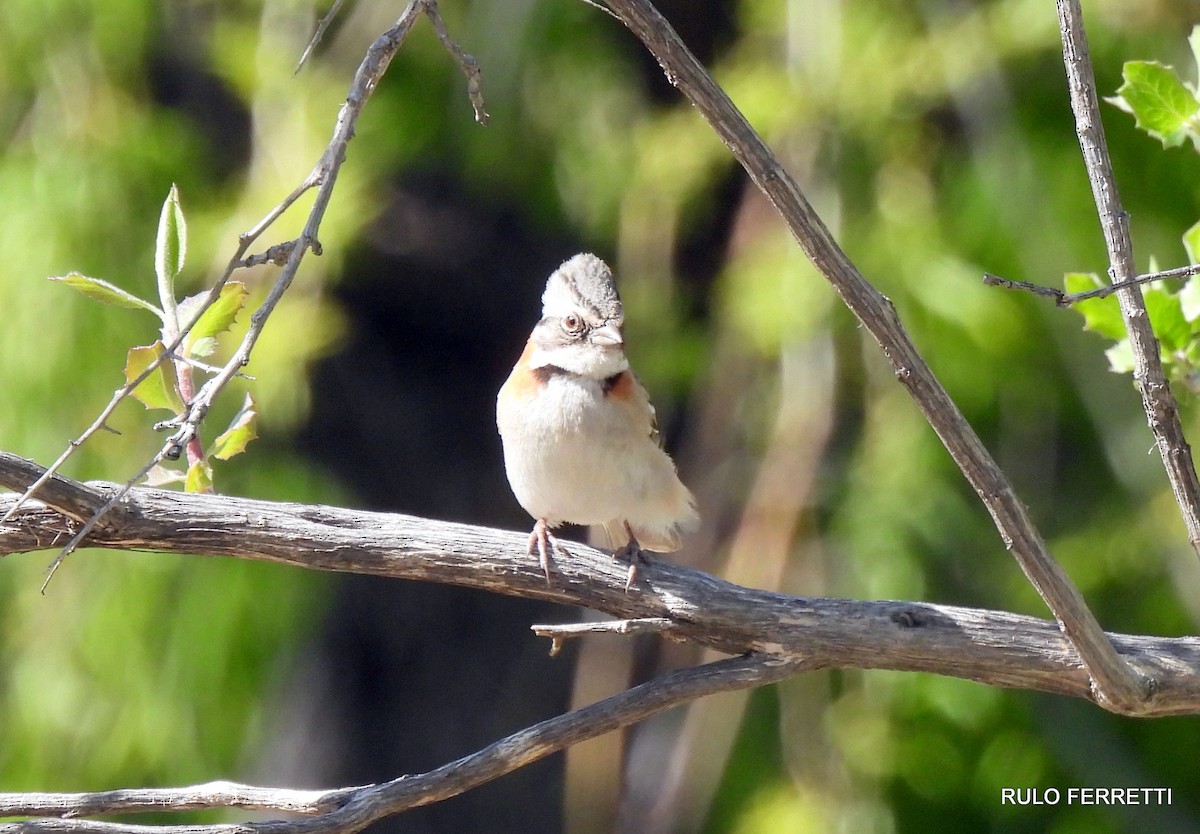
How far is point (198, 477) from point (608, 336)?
1376mm

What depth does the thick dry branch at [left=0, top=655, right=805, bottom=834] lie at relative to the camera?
1.94 metres

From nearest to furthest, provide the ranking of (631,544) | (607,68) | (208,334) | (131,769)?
1. (208,334)
2. (631,544)
3. (131,769)
4. (607,68)

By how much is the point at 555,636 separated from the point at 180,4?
11.9 feet

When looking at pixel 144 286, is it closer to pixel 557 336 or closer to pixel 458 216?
pixel 458 216

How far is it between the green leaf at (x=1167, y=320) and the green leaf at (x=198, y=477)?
1684 mm

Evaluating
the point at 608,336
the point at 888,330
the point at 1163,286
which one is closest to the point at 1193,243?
the point at 1163,286

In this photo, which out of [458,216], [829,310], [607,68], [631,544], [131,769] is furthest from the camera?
[458,216]

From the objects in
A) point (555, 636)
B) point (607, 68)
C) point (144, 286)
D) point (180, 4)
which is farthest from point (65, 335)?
point (555, 636)

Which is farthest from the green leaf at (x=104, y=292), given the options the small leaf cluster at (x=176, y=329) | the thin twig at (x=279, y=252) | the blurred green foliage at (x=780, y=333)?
the blurred green foliage at (x=780, y=333)

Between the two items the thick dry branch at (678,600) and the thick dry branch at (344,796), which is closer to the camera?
the thick dry branch at (344,796)

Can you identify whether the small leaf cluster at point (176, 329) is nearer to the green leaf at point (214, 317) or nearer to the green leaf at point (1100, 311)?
the green leaf at point (214, 317)

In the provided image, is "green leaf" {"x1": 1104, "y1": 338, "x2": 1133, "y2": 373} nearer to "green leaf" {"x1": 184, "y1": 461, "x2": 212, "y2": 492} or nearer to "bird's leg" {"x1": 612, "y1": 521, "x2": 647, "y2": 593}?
"bird's leg" {"x1": 612, "y1": 521, "x2": 647, "y2": 593}

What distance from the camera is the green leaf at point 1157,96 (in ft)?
6.80

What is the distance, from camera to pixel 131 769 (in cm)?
436
